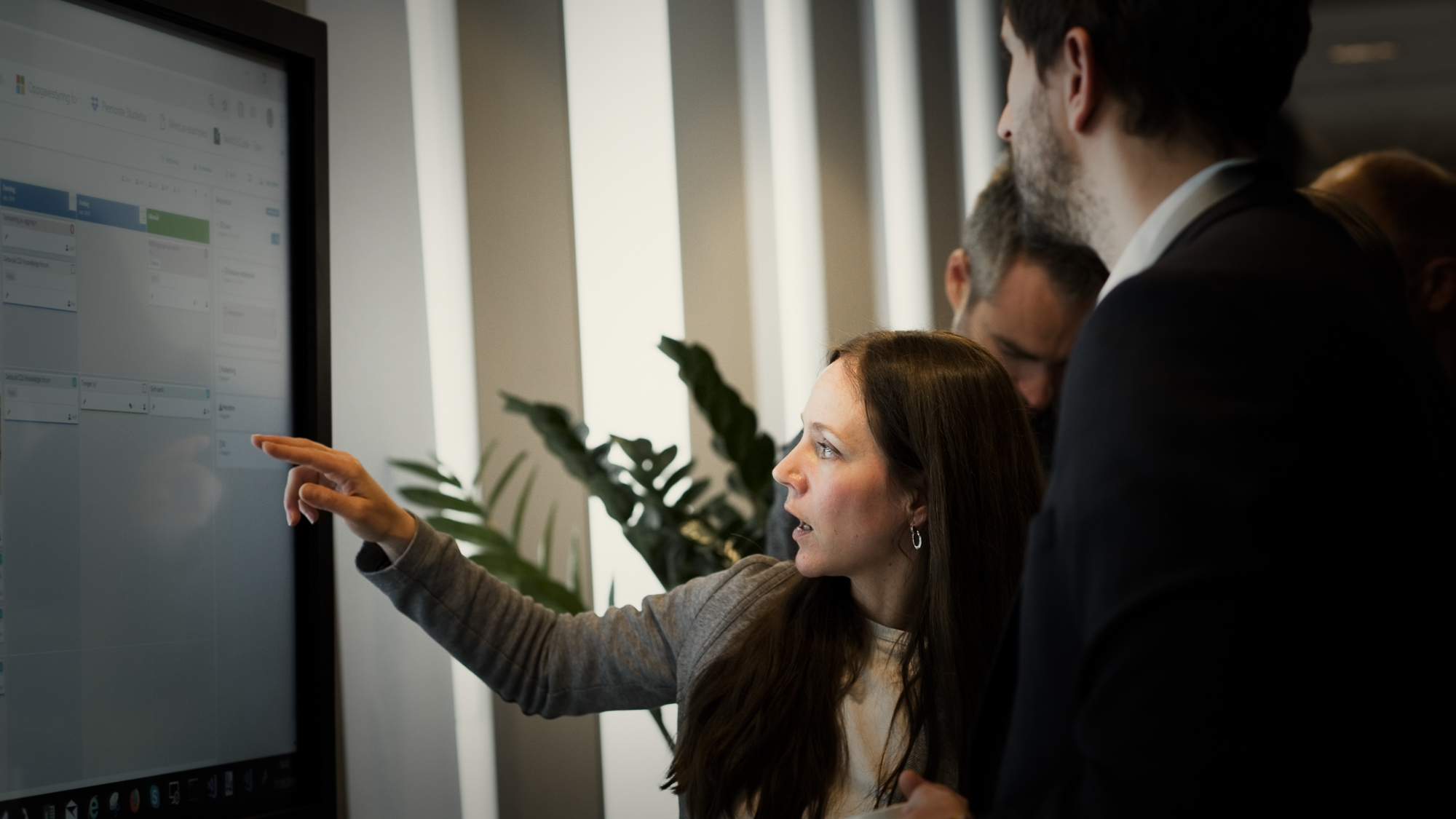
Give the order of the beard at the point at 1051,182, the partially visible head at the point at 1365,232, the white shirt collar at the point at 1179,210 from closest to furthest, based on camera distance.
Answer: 1. the white shirt collar at the point at 1179,210
2. the beard at the point at 1051,182
3. the partially visible head at the point at 1365,232

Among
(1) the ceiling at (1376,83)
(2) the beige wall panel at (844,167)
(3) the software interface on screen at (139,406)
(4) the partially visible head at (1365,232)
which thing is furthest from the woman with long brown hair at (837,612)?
(1) the ceiling at (1376,83)

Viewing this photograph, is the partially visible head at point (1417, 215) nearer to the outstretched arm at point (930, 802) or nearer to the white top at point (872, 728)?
the white top at point (872, 728)

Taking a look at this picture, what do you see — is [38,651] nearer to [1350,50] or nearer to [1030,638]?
[1030,638]

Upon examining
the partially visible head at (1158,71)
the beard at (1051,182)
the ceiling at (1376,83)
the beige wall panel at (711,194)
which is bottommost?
the beard at (1051,182)

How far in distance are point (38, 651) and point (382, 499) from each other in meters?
0.42

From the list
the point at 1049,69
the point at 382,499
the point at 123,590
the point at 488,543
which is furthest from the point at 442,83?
the point at 1049,69

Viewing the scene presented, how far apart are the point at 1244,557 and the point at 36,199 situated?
1.01 meters

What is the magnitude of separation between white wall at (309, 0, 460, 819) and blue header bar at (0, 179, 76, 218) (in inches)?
26.3

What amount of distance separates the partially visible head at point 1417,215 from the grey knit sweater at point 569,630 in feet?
5.12

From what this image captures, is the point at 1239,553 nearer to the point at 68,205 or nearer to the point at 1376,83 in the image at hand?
the point at 68,205

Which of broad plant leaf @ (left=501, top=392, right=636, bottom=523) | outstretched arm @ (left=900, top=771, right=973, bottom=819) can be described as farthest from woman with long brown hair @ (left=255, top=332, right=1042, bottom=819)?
broad plant leaf @ (left=501, top=392, right=636, bottom=523)

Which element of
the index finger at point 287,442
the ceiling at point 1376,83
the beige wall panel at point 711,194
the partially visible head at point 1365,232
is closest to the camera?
the index finger at point 287,442

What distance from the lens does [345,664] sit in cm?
164

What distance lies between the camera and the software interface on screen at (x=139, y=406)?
931mm
